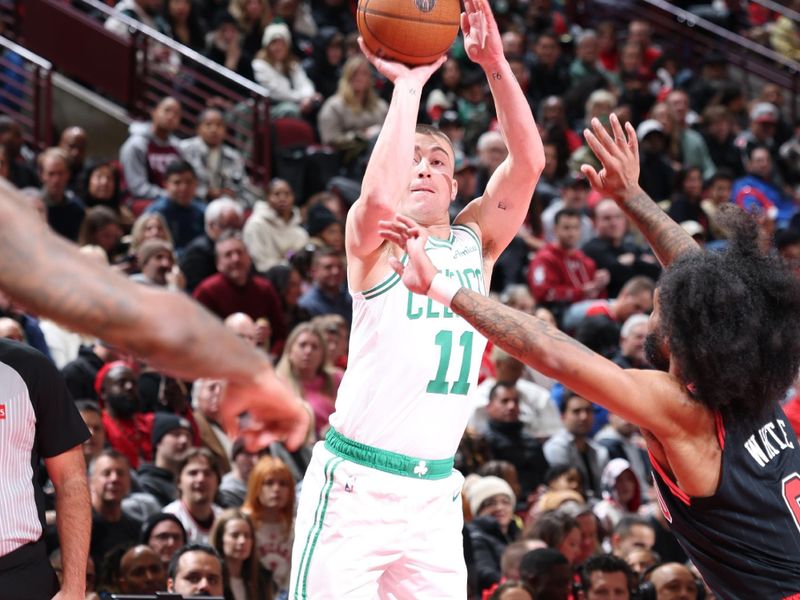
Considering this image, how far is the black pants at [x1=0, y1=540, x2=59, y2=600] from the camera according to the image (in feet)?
16.0

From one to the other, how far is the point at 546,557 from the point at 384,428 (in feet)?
9.41

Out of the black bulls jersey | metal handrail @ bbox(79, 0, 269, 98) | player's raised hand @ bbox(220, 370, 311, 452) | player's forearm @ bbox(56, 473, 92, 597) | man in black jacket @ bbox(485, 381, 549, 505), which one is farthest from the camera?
metal handrail @ bbox(79, 0, 269, 98)

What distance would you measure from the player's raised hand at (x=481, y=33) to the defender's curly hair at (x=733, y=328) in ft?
4.65

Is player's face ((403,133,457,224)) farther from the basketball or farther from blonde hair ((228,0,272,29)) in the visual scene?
blonde hair ((228,0,272,29))

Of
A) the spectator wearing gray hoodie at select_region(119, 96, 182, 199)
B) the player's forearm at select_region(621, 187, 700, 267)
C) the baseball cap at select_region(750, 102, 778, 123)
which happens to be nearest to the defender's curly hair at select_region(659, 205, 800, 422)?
the player's forearm at select_region(621, 187, 700, 267)

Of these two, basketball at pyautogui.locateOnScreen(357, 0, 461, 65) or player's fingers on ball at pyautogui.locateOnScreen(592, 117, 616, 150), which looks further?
player's fingers on ball at pyautogui.locateOnScreen(592, 117, 616, 150)

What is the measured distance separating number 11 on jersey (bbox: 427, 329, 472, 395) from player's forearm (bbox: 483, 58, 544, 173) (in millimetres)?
812

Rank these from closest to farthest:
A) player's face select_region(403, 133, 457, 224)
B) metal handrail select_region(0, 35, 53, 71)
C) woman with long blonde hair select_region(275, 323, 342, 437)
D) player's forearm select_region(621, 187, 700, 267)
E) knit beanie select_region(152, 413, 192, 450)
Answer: player's forearm select_region(621, 187, 700, 267), player's face select_region(403, 133, 457, 224), knit beanie select_region(152, 413, 192, 450), woman with long blonde hair select_region(275, 323, 342, 437), metal handrail select_region(0, 35, 53, 71)

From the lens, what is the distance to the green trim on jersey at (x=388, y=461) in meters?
4.99

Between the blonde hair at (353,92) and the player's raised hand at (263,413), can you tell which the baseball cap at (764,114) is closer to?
the blonde hair at (353,92)

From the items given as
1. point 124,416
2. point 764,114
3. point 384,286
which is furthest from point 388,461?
point 764,114

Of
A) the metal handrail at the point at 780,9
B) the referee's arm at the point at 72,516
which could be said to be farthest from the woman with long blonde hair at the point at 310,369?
the metal handrail at the point at 780,9

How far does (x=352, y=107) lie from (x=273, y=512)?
6926 millimetres

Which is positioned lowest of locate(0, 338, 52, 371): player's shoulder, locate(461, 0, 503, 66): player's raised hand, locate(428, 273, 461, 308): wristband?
locate(0, 338, 52, 371): player's shoulder
